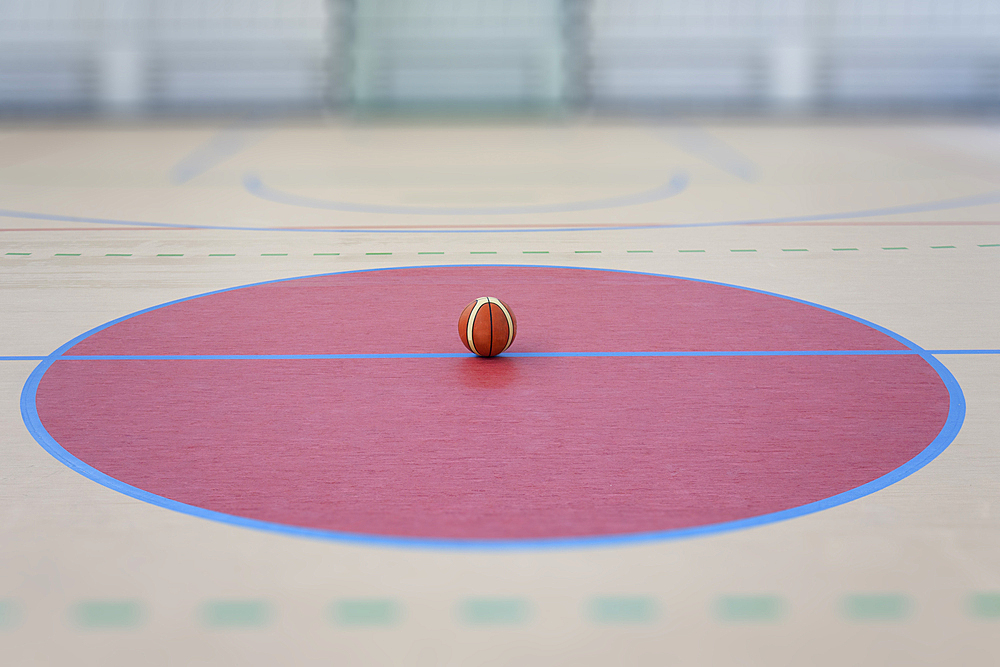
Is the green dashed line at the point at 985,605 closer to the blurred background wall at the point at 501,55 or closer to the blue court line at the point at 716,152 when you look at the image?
the blue court line at the point at 716,152

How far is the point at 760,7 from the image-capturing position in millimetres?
16500

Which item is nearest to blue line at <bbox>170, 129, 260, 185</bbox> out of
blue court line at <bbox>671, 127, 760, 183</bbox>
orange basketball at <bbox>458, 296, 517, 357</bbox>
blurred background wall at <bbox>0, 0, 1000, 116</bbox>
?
blurred background wall at <bbox>0, 0, 1000, 116</bbox>

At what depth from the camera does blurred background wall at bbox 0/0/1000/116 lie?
1619cm

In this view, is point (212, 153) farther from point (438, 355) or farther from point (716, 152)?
point (438, 355)

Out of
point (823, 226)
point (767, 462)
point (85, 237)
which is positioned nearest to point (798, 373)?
point (767, 462)

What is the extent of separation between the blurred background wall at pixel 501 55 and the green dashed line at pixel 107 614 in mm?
14467

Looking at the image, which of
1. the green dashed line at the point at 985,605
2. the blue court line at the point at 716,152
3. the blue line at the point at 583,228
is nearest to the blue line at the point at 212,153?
the blue line at the point at 583,228

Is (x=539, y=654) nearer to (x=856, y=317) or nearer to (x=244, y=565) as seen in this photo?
(x=244, y=565)

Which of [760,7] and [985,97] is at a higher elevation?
[760,7]

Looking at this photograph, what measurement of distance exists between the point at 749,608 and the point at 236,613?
41.7 inches

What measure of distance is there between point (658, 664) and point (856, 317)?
9.83ft

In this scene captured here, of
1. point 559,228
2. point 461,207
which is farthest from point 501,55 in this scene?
point 559,228

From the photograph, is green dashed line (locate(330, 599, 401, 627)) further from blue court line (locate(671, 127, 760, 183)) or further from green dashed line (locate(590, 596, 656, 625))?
blue court line (locate(671, 127, 760, 183))

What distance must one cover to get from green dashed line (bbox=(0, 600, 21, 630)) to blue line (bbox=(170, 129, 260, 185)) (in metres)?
7.45
